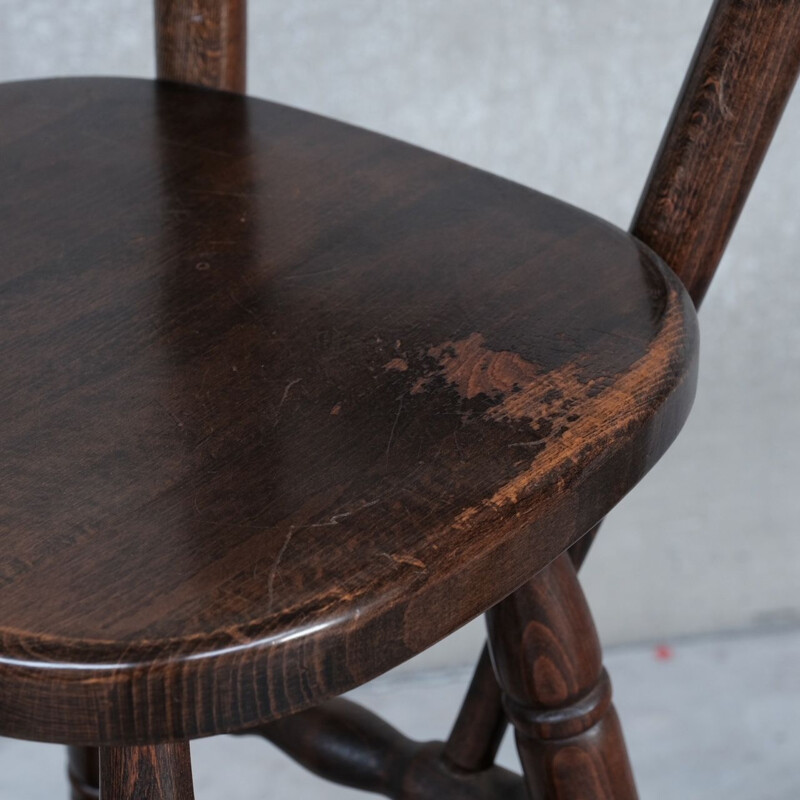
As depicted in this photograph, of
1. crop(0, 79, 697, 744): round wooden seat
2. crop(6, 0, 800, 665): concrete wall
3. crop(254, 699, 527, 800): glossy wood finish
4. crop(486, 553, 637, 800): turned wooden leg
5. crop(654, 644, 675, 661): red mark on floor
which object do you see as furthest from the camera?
crop(654, 644, 675, 661): red mark on floor

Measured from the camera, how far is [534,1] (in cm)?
107

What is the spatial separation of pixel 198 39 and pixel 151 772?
15.4 inches

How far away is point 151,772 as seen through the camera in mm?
499

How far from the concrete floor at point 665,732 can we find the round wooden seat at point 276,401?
685 millimetres

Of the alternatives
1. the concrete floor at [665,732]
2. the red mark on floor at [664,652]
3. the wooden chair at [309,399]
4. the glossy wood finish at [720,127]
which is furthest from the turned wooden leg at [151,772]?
the red mark on floor at [664,652]

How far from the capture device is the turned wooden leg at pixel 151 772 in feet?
1.63

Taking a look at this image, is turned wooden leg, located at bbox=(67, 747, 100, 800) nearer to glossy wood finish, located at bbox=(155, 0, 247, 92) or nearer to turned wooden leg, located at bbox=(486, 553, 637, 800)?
turned wooden leg, located at bbox=(486, 553, 637, 800)

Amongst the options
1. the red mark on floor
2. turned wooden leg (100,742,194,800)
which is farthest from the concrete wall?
turned wooden leg (100,742,194,800)

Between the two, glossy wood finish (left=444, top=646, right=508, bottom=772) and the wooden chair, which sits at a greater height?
the wooden chair

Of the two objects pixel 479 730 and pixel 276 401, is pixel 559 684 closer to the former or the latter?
pixel 479 730

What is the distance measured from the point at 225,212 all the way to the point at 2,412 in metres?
0.17

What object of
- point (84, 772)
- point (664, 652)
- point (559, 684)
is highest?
point (559, 684)

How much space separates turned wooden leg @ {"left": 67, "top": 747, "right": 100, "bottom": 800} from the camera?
0.74m

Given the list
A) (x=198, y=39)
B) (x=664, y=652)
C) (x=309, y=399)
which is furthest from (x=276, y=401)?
(x=664, y=652)
